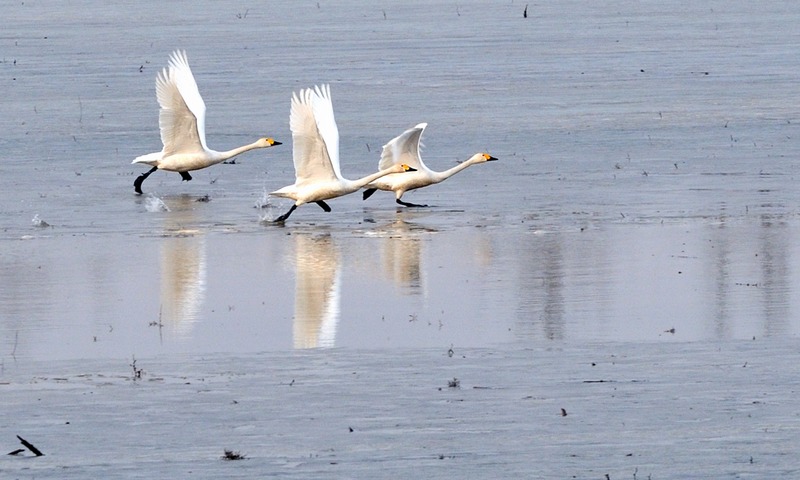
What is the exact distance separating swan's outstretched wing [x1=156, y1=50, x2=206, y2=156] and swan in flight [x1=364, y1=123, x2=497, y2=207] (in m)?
2.20

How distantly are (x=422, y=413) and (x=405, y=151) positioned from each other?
29.6ft

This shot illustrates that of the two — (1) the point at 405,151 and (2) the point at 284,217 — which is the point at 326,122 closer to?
(2) the point at 284,217

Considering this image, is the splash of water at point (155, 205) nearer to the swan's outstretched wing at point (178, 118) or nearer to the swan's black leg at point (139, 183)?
the swan's black leg at point (139, 183)

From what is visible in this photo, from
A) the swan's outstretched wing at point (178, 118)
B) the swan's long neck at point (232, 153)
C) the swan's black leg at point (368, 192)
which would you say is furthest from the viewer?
the swan's outstretched wing at point (178, 118)

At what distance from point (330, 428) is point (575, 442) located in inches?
47.1

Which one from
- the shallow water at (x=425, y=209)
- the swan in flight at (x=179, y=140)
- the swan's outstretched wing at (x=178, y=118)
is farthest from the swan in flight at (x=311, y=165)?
the swan's outstretched wing at (x=178, y=118)

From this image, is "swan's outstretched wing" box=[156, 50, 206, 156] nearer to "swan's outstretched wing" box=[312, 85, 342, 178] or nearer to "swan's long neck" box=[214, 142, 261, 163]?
"swan's long neck" box=[214, 142, 261, 163]

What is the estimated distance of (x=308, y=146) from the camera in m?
15.8

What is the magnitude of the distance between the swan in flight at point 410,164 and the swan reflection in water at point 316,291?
2295 millimetres

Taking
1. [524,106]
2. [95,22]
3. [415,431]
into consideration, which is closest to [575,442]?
[415,431]

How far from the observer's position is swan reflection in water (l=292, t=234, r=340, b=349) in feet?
33.6

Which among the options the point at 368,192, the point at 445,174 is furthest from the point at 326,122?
the point at 445,174

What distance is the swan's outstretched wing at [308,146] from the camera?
15594mm

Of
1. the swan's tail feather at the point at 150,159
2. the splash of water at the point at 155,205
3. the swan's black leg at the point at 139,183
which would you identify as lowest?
the splash of water at the point at 155,205
